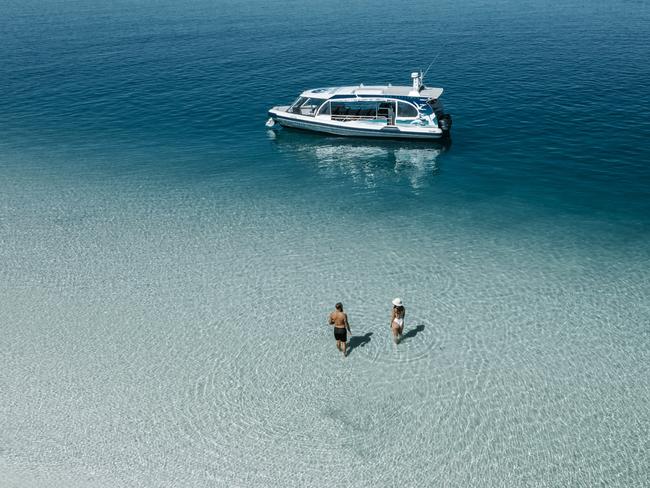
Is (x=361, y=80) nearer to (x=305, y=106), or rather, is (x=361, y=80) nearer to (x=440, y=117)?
(x=305, y=106)

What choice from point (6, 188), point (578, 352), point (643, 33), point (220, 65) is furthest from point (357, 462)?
point (643, 33)

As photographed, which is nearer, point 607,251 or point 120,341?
point 120,341

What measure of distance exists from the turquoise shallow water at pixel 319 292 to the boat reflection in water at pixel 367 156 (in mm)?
203

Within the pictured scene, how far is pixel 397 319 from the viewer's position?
56.1 feet

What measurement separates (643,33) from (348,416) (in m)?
72.4

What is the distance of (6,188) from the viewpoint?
3070cm

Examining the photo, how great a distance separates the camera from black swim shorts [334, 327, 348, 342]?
16.6m

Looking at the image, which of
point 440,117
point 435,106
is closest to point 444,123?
point 440,117

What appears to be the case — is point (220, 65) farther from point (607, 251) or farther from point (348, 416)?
point (348, 416)

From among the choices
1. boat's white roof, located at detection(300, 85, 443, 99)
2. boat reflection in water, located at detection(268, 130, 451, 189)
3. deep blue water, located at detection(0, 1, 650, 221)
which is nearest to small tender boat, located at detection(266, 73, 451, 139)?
boat's white roof, located at detection(300, 85, 443, 99)

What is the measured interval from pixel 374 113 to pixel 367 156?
4019 millimetres

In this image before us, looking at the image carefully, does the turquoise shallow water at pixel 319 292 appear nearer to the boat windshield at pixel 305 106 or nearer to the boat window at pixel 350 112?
the boat window at pixel 350 112

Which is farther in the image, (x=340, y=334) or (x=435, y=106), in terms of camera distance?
(x=435, y=106)

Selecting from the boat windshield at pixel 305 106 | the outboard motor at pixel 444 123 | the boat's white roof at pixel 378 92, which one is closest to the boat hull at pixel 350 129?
the outboard motor at pixel 444 123
